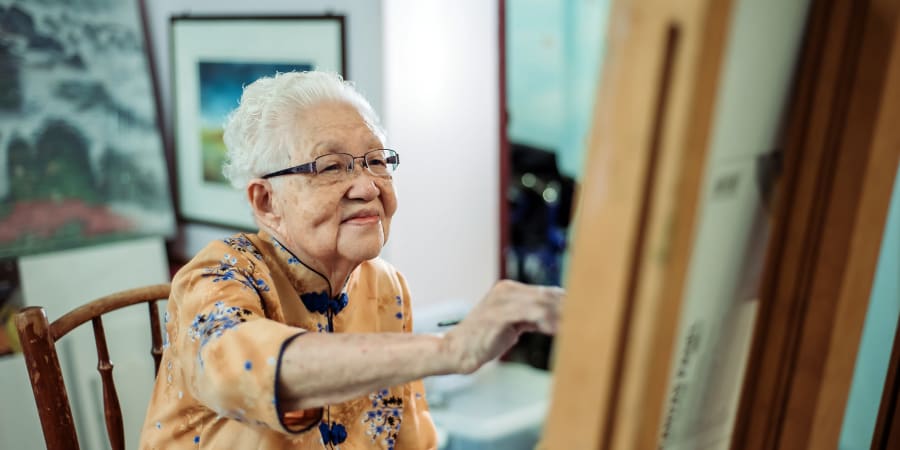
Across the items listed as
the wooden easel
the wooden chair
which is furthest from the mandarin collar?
the wooden easel

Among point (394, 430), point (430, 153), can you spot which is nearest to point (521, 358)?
point (430, 153)

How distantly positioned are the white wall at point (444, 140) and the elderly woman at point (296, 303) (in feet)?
3.67

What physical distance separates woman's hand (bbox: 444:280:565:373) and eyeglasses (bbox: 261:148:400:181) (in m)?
0.41

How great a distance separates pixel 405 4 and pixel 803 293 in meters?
1.79

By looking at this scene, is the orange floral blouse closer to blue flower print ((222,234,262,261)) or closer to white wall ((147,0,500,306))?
blue flower print ((222,234,262,261))

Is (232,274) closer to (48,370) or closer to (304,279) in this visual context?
(304,279)

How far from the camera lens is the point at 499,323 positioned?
2.17ft

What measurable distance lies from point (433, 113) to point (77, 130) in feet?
3.73

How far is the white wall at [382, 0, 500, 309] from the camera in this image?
2291 millimetres

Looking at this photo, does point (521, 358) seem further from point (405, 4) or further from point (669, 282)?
point (669, 282)

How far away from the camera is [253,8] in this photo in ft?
8.22

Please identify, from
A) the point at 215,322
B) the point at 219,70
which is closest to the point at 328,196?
the point at 215,322

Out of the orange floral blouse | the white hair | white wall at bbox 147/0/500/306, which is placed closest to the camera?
the orange floral blouse

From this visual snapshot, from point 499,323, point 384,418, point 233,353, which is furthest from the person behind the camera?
point 384,418
